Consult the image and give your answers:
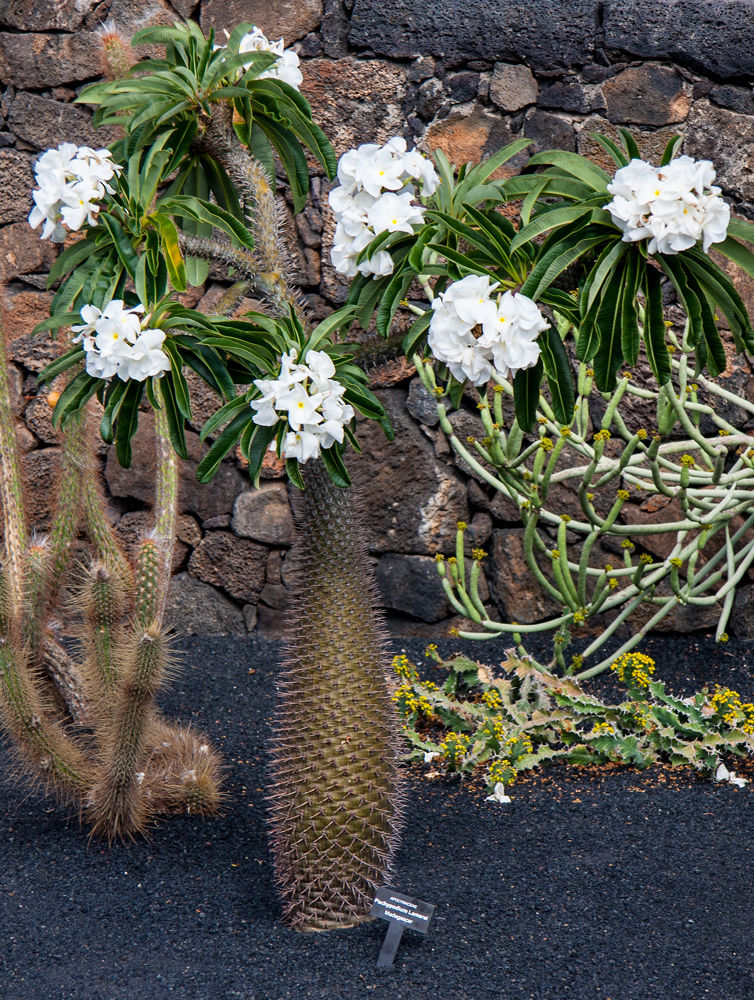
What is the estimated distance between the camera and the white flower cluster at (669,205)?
53.9 inches

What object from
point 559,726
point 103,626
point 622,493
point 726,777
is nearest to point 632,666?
point 559,726

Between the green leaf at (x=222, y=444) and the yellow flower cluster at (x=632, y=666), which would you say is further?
the yellow flower cluster at (x=632, y=666)

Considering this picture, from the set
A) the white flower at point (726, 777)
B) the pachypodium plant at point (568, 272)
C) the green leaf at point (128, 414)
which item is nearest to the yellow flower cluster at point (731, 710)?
the white flower at point (726, 777)

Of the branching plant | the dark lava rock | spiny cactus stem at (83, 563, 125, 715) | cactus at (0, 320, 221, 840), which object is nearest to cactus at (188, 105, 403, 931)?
cactus at (0, 320, 221, 840)

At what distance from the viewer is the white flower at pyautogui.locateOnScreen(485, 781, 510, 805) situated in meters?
2.49

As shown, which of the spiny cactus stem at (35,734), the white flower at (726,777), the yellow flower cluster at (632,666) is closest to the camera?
the spiny cactus stem at (35,734)

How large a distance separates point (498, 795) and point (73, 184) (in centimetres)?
187

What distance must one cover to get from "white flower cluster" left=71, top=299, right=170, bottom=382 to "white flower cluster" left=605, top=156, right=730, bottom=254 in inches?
30.6

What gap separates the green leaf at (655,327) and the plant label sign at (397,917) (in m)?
1.11

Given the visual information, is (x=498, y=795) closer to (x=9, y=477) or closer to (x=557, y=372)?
(x=557, y=372)

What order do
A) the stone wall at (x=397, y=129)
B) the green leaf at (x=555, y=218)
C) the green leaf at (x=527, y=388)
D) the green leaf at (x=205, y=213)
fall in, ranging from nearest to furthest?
the green leaf at (x=555, y=218) < the green leaf at (x=527, y=388) < the green leaf at (x=205, y=213) < the stone wall at (x=397, y=129)

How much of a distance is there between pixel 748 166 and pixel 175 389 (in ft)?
8.51

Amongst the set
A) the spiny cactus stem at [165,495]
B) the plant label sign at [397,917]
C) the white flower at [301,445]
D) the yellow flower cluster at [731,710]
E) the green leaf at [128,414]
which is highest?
the white flower at [301,445]

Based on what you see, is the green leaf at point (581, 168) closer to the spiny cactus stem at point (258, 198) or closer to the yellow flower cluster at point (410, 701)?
the spiny cactus stem at point (258, 198)
